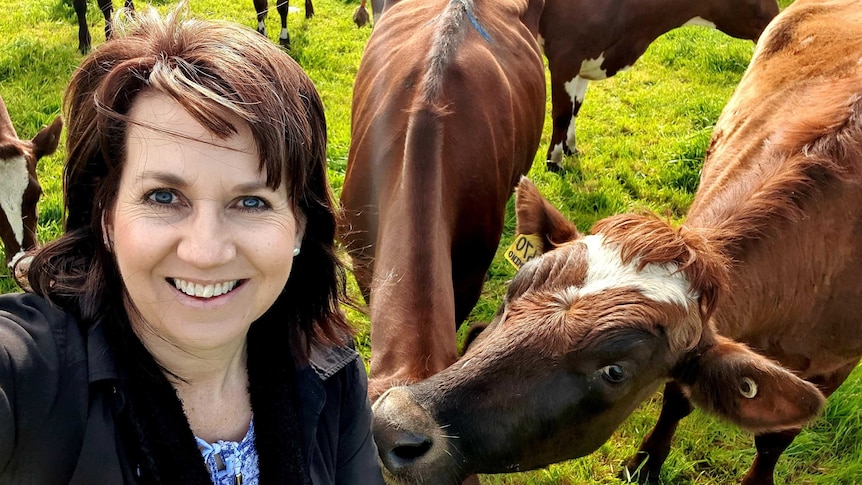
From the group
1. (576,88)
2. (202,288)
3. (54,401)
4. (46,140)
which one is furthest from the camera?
(576,88)

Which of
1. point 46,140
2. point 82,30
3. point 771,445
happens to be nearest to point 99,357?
point 771,445

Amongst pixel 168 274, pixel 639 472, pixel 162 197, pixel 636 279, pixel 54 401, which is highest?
pixel 162 197

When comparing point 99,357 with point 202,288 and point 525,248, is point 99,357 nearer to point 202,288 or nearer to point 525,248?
point 202,288

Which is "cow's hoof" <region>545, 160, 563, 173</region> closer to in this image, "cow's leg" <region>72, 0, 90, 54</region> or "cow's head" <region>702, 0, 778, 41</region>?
"cow's head" <region>702, 0, 778, 41</region>

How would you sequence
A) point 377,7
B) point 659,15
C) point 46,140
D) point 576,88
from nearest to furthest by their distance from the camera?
point 46,140, point 576,88, point 659,15, point 377,7

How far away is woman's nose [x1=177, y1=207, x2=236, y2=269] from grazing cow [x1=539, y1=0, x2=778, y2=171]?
453 cm

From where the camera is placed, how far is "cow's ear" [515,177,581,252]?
7.75 feet

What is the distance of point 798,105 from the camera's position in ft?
9.23

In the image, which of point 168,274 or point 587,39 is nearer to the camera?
point 168,274

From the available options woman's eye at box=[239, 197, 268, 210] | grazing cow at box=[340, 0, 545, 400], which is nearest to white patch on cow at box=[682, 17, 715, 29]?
grazing cow at box=[340, 0, 545, 400]

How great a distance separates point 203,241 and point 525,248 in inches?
56.5

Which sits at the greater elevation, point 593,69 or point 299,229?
point 299,229

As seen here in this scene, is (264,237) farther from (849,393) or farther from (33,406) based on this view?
(849,393)

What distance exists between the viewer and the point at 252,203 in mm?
1247
